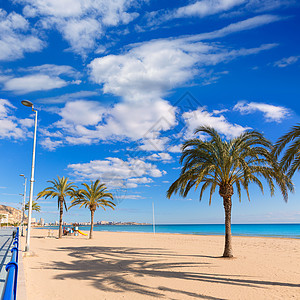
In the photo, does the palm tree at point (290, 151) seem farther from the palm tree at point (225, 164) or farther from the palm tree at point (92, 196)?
the palm tree at point (92, 196)

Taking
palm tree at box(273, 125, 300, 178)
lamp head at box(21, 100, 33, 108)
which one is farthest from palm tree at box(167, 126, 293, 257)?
lamp head at box(21, 100, 33, 108)

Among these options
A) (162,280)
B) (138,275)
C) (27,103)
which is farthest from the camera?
(27,103)

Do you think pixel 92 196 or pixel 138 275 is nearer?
pixel 138 275

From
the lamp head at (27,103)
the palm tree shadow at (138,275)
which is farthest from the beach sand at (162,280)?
the lamp head at (27,103)

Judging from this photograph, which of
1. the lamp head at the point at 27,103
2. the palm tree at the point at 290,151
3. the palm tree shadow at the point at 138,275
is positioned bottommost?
the palm tree shadow at the point at 138,275

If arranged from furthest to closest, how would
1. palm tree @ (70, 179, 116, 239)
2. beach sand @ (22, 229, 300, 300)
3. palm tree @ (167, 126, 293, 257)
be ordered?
palm tree @ (70, 179, 116, 239) < palm tree @ (167, 126, 293, 257) < beach sand @ (22, 229, 300, 300)

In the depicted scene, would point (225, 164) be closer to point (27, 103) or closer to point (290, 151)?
point (290, 151)

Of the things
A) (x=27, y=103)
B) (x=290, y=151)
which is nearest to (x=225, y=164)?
(x=290, y=151)

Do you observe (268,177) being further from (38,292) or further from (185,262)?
(38,292)

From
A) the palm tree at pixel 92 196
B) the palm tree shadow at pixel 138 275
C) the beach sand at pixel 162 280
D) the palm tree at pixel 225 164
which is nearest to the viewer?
the beach sand at pixel 162 280

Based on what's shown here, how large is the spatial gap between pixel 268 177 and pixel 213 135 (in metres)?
4.08

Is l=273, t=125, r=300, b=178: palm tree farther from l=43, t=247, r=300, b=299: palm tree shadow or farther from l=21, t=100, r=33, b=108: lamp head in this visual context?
l=21, t=100, r=33, b=108: lamp head

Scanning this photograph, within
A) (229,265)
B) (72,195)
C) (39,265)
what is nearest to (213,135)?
(229,265)

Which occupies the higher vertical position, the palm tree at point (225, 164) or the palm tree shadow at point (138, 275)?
the palm tree at point (225, 164)
